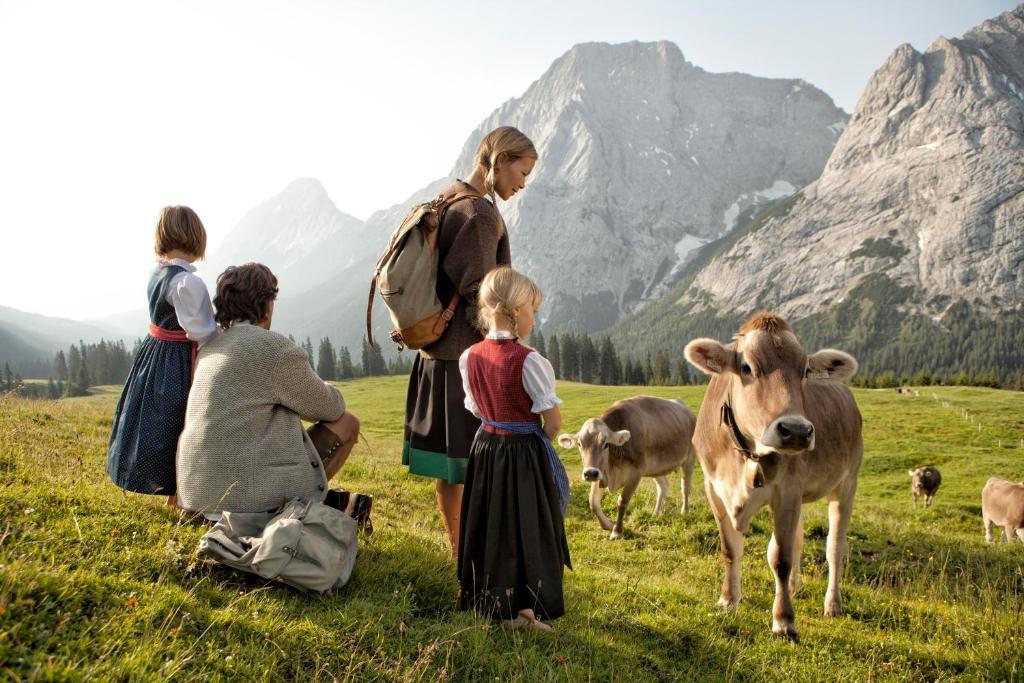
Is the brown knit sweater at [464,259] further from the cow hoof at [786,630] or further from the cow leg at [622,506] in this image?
the cow leg at [622,506]

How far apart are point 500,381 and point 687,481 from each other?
380 inches

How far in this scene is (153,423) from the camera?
206 inches

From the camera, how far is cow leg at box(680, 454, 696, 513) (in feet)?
40.3

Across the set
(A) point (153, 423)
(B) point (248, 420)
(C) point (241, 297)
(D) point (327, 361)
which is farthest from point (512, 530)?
(D) point (327, 361)

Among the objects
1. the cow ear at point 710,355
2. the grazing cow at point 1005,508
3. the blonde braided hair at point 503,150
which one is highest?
the blonde braided hair at point 503,150

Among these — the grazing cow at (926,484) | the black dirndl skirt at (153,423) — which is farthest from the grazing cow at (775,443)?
the grazing cow at (926,484)

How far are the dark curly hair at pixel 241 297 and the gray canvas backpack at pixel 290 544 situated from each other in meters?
1.74

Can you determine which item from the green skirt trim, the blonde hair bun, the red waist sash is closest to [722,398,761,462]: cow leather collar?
the blonde hair bun

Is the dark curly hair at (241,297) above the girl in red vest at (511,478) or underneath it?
above

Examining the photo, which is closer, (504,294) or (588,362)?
(504,294)

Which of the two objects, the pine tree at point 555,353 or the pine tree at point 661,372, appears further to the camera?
the pine tree at point 555,353

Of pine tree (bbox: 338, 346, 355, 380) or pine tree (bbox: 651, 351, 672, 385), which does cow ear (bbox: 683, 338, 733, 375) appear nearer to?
pine tree (bbox: 651, 351, 672, 385)

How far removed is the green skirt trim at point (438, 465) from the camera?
488 centimetres

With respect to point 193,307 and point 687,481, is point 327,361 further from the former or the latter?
point 193,307
